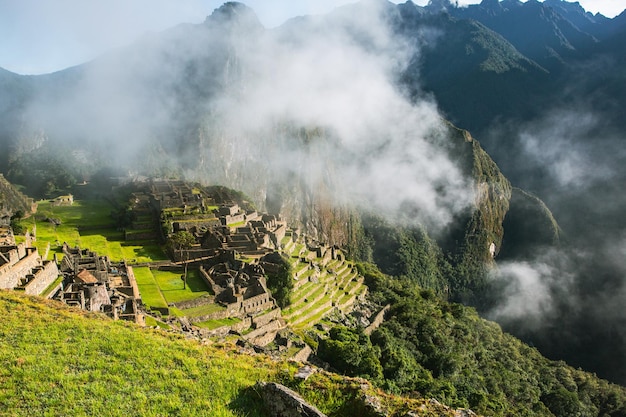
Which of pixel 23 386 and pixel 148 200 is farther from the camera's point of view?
pixel 148 200

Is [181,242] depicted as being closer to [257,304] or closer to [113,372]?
[257,304]

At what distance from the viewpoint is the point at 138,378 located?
1170 centimetres

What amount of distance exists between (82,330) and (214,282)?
64.3 feet

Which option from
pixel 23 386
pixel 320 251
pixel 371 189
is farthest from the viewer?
pixel 371 189

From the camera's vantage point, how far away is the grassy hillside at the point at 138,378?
33.9ft

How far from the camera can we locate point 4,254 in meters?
23.3

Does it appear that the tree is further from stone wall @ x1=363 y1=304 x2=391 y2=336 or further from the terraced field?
stone wall @ x1=363 y1=304 x2=391 y2=336

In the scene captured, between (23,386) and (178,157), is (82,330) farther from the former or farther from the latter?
(178,157)

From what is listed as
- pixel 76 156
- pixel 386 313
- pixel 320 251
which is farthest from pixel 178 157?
pixel 386 313

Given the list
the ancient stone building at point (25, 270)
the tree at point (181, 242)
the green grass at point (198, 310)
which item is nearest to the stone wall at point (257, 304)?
the green grass at point (198, 310)

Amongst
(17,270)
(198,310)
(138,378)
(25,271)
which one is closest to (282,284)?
(198,310)

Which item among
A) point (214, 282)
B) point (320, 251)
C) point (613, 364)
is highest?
point (613, 364)

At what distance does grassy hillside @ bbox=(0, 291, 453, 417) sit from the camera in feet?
33.9

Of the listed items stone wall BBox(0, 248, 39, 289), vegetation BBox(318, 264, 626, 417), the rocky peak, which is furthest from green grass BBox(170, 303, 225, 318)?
the rocky peak
